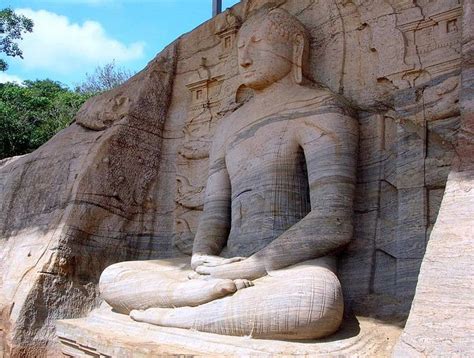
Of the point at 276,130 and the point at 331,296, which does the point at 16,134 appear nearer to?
the point at 276,130

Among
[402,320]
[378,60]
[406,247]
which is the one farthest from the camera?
[378,60]

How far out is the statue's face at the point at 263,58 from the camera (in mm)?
4453

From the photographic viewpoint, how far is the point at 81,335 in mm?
3658

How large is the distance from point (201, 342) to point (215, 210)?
1.57 meters

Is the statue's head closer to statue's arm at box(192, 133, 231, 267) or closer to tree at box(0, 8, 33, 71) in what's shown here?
statue's arm at box(192, 133, 231, 267)

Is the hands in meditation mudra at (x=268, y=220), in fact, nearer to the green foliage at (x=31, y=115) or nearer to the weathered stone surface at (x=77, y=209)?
the weathered stone surface at (x=77, y=209)

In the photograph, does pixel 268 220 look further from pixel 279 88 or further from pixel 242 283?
pixel 279 88

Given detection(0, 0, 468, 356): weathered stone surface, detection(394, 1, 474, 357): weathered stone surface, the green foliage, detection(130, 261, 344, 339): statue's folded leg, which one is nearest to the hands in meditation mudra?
detection(130, 261, 344, 339): statue's folded leg

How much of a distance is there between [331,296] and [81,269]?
8.30 feet

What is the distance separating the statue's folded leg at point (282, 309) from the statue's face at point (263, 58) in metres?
1.76

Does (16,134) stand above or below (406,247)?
above

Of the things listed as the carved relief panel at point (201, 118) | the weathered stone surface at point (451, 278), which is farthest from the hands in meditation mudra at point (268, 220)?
the weathered stone surface at point (451, 278)

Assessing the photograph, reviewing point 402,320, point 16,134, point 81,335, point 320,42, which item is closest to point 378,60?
point 320,42

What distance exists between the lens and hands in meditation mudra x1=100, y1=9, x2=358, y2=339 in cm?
302
